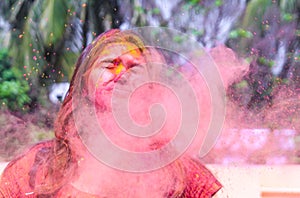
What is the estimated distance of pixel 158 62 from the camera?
2.62 meters

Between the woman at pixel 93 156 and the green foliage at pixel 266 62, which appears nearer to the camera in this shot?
the woman at pixel 93 156

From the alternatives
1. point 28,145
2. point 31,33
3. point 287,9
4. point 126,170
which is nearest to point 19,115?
point 28,145

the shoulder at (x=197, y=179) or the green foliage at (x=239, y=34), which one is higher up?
the green foliage at (x=239, y=34)

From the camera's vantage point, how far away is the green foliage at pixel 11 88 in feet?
8.63

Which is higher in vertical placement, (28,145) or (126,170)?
(126,170)

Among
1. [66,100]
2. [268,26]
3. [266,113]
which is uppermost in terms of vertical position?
[268,26]

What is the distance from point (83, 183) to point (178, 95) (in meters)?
0.61

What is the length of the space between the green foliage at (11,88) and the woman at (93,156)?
19 cm

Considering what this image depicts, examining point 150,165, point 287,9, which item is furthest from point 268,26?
point 150,165

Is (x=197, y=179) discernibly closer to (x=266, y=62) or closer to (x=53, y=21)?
(x=266, y=62)

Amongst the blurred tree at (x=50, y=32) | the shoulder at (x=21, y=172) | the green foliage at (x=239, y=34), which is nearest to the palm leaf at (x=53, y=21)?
the blurred tree at (x=50, y=32)

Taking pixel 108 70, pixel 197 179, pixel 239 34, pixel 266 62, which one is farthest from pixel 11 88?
pixel 266 62

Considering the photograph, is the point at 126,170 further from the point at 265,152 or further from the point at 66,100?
the point at 265,152

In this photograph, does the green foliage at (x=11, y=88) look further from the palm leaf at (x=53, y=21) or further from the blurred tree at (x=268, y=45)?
the blurred tree at (x=268, y=45)
